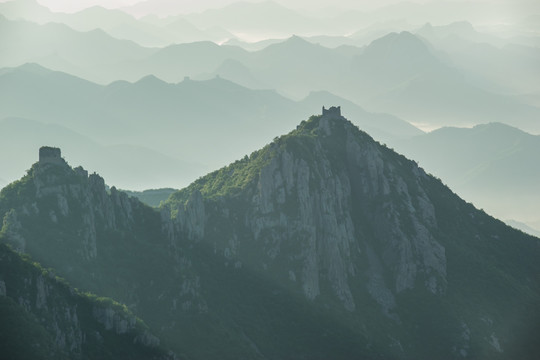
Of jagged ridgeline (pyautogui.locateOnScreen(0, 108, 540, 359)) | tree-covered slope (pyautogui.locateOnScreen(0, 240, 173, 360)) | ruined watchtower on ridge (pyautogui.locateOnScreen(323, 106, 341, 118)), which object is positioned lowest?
tree-covered slope (pyautogui.locateOnScreen(0, 240, 173, 360))

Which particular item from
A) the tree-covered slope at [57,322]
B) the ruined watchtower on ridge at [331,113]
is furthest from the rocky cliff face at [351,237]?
the tree-covered slope at [57,322]

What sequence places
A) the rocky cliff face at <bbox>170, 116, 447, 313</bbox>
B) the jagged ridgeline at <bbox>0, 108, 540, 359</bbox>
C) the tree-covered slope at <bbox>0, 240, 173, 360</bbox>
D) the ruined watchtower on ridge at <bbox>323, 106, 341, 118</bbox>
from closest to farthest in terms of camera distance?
the tree-covered slope at <bbox>0, 240, 173, 360</bbox> < the jagged ridgeline at <bbox>0, 108, 540, 359</bbox> < the rocky cliff face at <bbox>170, 116, 447, 313</bbox> < the ruined watchtower on ridge at <bbox>323, 106, 341, 118</bbox>

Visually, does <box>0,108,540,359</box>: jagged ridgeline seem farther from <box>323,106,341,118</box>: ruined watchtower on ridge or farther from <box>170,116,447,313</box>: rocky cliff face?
<box>323,106,341,118</box>: ruined watchtower on ridge

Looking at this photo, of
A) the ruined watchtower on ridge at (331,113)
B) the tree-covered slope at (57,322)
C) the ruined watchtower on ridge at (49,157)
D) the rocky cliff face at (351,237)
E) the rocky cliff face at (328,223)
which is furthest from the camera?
the ruined watchtower on ridge at (331,113)

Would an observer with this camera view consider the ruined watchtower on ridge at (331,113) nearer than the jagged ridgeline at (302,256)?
No

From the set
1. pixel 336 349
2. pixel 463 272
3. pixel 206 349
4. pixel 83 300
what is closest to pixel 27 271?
pixel 83 300

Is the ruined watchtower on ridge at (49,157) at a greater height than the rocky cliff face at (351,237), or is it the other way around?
the ruined watchtower on ridge at (49,157)

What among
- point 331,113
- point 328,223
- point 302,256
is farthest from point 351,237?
point 331,113

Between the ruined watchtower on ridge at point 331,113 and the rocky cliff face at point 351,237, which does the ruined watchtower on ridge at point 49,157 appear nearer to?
the rocky cliff face at point 351,237

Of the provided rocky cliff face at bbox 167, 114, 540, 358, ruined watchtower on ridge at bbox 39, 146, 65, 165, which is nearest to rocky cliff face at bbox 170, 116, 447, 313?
rocky cliff face at bbox 167, 114, 540, 358
